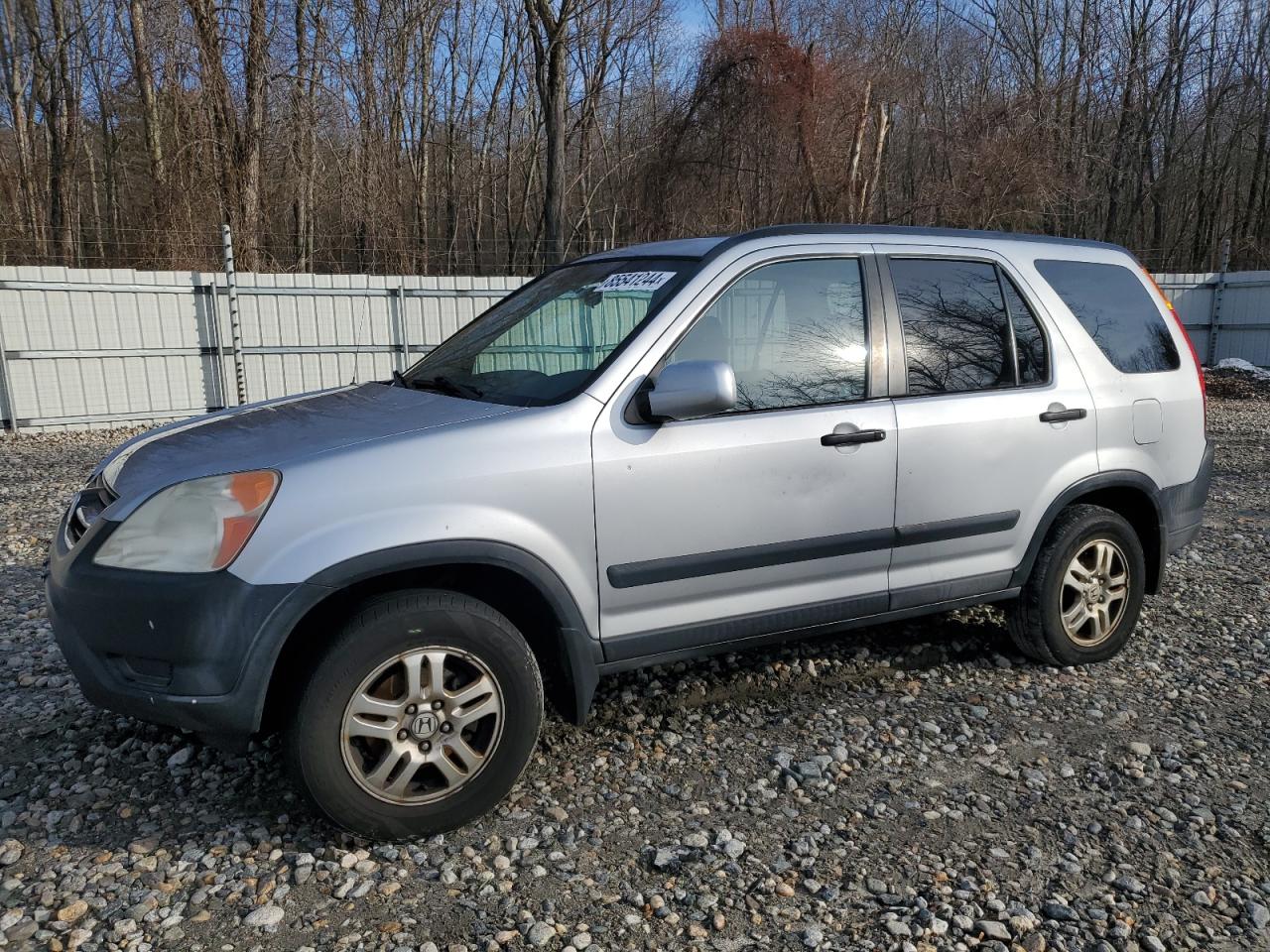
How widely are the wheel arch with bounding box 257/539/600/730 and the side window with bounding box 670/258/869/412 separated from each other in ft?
3.09

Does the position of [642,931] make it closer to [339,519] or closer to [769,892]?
[769,892]

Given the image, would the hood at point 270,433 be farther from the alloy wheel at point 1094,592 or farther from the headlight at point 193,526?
the alloy wheel at point 1094,592

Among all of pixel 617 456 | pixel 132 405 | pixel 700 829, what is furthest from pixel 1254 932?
pixel 132 405

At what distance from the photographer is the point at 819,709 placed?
12.6 feet

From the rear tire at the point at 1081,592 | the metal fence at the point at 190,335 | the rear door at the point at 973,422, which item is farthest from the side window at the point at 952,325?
the metal fence at the point at 190,335

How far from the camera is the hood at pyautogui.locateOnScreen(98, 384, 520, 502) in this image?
281 cm

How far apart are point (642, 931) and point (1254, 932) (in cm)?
161

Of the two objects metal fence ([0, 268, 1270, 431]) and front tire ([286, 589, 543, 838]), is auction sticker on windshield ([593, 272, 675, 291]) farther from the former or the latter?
metal fence ([0, 268, 1270, 431])

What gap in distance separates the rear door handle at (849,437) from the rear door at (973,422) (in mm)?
135

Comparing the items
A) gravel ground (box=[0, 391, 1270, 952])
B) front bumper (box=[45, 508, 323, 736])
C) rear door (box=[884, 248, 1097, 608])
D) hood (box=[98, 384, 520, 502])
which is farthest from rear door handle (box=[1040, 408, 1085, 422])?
front bumper (box=[45, 508, 323, 736])

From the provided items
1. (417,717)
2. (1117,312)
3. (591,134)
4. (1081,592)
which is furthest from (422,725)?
(591,134)

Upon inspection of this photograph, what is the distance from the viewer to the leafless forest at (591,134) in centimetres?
1482

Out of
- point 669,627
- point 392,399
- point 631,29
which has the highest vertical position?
point 631,29

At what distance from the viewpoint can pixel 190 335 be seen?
12344 mm
